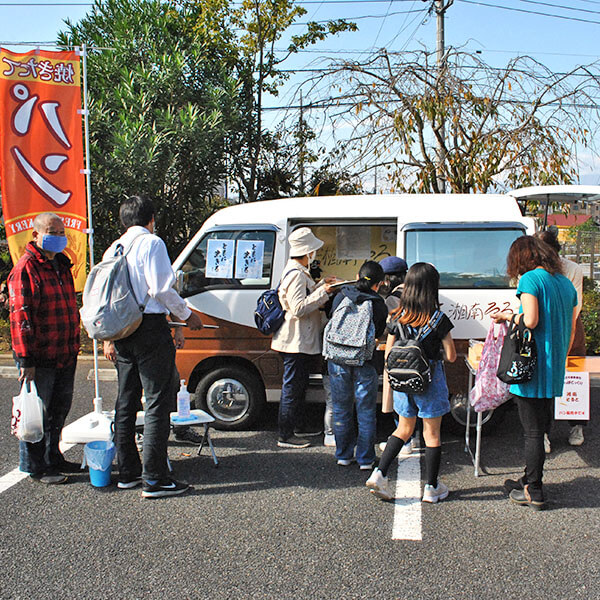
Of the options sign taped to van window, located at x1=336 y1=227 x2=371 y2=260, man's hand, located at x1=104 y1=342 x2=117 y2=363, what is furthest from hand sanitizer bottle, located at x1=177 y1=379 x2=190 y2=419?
sign taped to van window, located at x1=336 y1=227 x2=371 y2=260

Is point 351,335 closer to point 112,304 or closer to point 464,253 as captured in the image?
point 464,253

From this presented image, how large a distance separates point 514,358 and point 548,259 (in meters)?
0.65

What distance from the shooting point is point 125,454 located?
164 inches

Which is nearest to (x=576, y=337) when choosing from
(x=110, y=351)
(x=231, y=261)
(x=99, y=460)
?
(x=231, y=261)

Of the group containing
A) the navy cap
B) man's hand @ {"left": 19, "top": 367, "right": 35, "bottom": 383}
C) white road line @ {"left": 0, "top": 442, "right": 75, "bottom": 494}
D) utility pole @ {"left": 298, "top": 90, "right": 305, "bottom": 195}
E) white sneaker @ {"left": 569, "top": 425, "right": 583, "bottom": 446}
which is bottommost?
white road line @ {"left": 0, "top": 442, "right": 75, "bottom": 494}

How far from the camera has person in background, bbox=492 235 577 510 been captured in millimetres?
3744

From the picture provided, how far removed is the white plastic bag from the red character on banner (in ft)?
6.86

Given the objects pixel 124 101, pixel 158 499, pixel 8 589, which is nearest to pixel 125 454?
pixel 158 499

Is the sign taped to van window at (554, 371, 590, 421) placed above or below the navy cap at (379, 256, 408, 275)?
below

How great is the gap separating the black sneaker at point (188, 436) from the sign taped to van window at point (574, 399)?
2.80 meters

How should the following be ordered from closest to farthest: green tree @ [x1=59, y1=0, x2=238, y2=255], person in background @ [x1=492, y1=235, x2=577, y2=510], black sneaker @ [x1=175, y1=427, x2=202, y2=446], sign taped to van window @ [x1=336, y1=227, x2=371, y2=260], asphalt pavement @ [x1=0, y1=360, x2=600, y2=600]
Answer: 1. asphalt pavement @ [x1=0, y1=360, x2=600, y2=600]
2. person in background @ [x1=492, y1=235, x2=577, y2=510]
3. black sneaker @ [x1=175, y1=427, x2=202, y2=446]
4. sign taped to van window @ [x1=336, y1=227, x2=371, y2=260]
5. green tree @ [x1=59, y1=0, x2=238, y2=255]

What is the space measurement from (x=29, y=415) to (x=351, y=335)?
86.1 inches

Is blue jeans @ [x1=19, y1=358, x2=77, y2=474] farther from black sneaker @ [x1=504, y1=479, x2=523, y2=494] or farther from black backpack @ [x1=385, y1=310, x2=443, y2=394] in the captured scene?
black sneaker @ [x1=504, y1=479, x2=523, y2=494]

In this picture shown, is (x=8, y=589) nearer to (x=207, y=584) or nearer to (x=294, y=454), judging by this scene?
(x=207, y=584)
